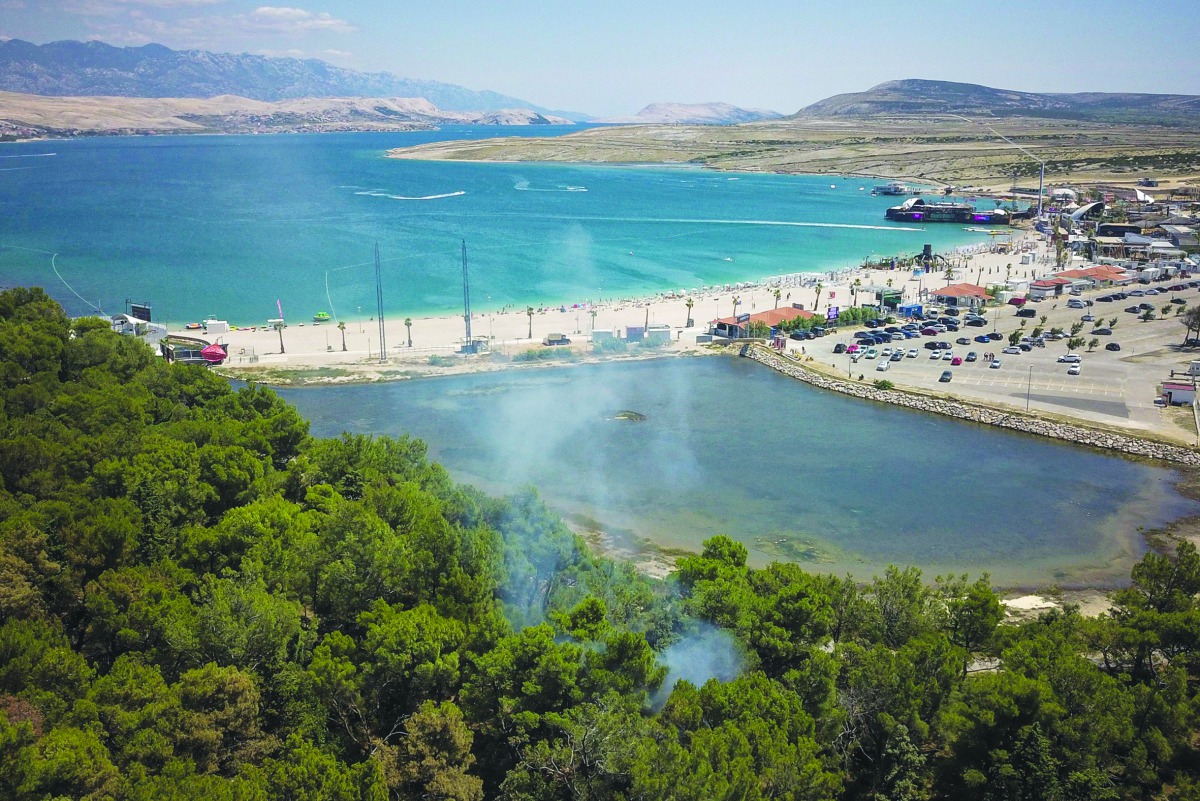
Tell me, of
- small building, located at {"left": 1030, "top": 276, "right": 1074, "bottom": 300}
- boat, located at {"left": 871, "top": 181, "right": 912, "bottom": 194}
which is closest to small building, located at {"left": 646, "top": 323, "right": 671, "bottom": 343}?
small building, located at {"left": 1030, "top": 276, "right": 1074, "bottom": 300}

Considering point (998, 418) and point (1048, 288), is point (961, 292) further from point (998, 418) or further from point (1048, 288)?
point (998, 418)

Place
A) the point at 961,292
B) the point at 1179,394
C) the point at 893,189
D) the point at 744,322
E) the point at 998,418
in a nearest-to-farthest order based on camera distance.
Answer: the point at 998,418 < the point at 1179,394 < the point at 744,322 < the point at 961,292 < the point at 893,189

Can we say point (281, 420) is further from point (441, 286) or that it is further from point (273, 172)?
point (273, 172)

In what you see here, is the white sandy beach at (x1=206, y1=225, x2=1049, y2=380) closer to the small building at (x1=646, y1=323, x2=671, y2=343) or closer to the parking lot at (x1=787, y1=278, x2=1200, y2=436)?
the small building at (x1=646, y1=323, x2=671, y2=343)

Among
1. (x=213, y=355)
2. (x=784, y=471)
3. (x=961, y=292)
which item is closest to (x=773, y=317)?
(x=961, y=292)

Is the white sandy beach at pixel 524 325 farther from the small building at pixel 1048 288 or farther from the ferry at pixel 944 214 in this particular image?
the ferry at pixel 944 214
